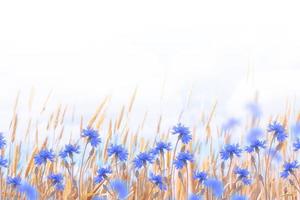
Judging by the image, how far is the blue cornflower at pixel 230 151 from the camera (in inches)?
116

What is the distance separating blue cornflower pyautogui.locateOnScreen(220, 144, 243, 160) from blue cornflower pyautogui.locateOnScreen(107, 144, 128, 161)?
0.48 metres

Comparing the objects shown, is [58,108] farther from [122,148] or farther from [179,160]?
[179,160]

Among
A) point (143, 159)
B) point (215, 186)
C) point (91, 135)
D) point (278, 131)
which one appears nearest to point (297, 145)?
point (278, 131)

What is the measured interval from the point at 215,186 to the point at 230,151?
20 centimetres

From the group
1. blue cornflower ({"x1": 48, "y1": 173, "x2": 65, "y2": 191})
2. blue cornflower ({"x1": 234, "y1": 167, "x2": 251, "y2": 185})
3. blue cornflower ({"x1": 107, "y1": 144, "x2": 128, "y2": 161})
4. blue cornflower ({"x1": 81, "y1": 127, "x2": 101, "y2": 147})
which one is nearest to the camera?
blue cornflower ({"x1": 81, "y1": 127, "x2": 101, "y2": 147})

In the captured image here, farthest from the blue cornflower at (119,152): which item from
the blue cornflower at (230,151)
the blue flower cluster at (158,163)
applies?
the blue cornflower at (230,151)

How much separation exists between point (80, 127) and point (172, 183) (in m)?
0.74

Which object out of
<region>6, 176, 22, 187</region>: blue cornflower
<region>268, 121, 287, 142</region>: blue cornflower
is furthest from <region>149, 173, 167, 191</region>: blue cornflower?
<region>6, 176, 22, 187</region>: blue cornflower

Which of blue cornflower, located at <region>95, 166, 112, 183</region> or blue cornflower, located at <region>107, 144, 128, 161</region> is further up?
blue cornflower, located at <region>107, 144, 128, 161</region>

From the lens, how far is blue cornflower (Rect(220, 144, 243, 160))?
2.95m

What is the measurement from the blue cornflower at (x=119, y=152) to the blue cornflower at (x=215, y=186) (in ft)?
1.34

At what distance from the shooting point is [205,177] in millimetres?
2947

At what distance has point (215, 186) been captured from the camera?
2863 mm

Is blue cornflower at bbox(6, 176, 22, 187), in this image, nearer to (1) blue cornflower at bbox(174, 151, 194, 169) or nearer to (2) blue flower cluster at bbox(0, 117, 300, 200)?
(2) blue flower cluster at bbox(0, 117, 300, 200)
